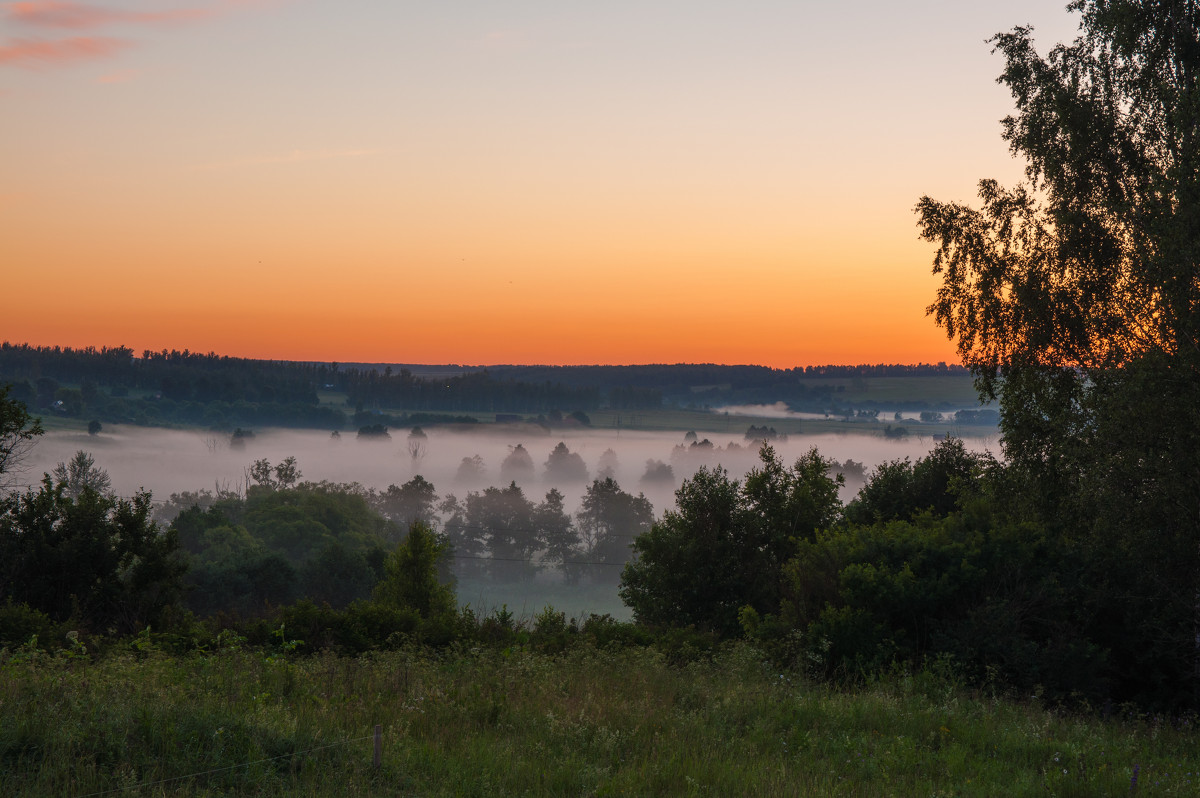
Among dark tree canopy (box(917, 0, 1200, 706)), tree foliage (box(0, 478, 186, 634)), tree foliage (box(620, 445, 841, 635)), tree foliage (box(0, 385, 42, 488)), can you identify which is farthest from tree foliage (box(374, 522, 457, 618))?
dark tree canopy (box(917, 0, 1200, 706))

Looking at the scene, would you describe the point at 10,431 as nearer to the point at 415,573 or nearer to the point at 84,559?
the point at 84,559

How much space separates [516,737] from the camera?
28.7 ft

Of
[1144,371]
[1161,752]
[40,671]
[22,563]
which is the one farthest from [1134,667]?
[22,563]

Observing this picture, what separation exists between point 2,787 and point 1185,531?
18063mm

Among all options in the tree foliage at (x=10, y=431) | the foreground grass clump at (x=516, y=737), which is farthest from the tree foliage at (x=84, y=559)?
the foreground grass clump at (x=516, y=737)

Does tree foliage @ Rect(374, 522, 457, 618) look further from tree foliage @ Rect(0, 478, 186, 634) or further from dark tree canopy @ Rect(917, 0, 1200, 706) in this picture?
dark tree canopy @ Rect(917, 0, 1200, 706)

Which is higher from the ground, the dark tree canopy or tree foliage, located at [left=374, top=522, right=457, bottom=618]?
the dark tree canopy

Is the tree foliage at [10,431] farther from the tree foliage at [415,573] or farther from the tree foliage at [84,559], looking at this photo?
the tree foliage at [415,573]

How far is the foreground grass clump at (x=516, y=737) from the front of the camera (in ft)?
23.6

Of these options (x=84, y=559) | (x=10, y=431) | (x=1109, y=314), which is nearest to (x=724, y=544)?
(x=1109, y=314)

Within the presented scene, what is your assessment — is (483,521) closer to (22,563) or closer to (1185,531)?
(22,563)

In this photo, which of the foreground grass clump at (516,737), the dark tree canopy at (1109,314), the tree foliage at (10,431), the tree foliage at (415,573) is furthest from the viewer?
the tree foliage at (415,573)

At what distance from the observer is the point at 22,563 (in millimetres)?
23062

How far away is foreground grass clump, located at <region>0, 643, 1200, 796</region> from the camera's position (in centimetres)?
720
